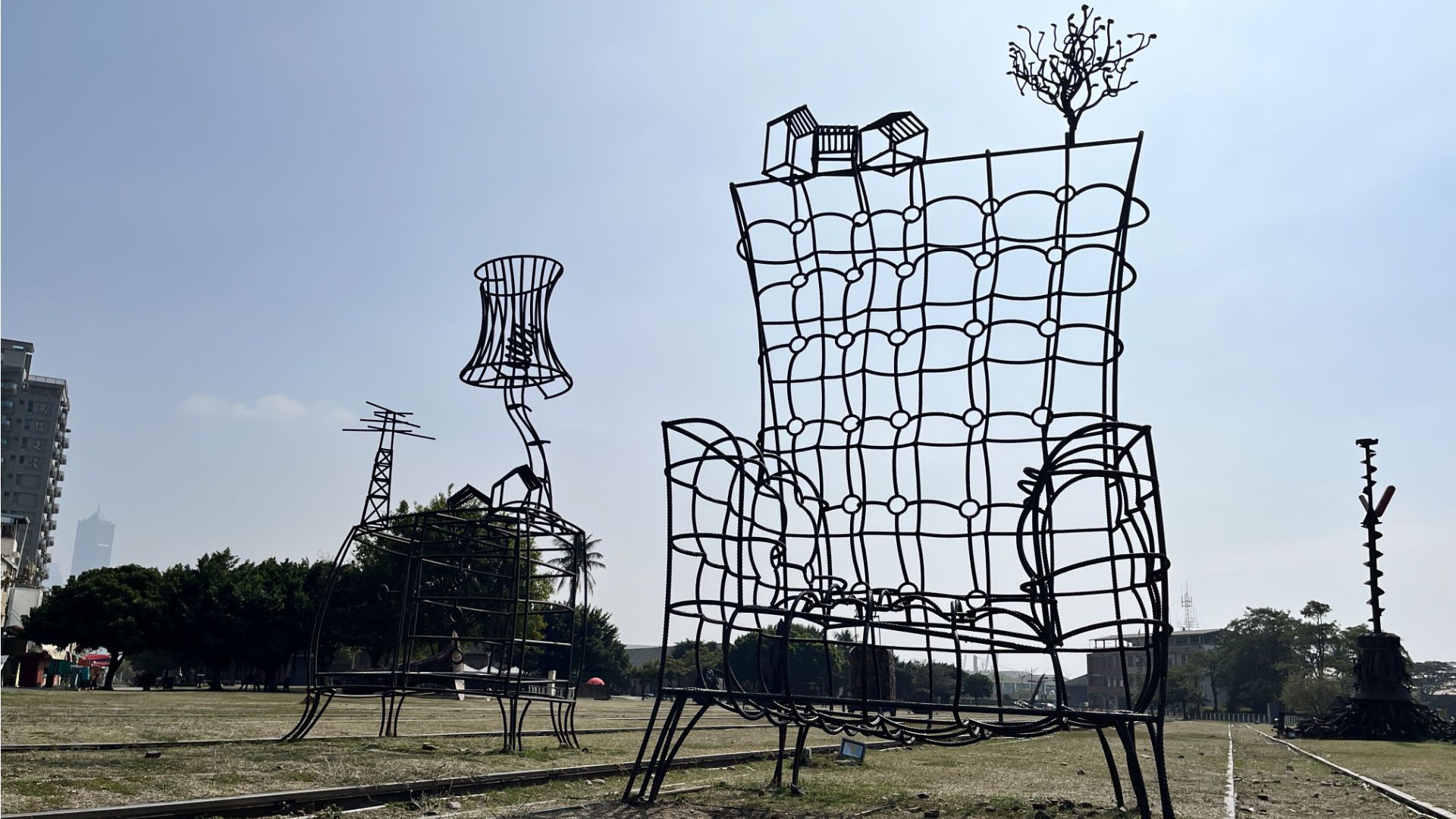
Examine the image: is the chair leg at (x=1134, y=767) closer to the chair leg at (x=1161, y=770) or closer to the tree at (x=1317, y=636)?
the chair leg at (x=1161, y=770)

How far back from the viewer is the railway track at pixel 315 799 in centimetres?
381

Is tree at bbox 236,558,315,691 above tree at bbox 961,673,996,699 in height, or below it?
above

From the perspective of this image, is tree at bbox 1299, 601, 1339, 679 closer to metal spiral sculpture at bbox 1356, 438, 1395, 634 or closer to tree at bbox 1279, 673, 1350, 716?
tree at bbox 1279, 673, 1350, 716

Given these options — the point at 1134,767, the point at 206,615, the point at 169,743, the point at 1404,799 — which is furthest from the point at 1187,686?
the point at 1134,767

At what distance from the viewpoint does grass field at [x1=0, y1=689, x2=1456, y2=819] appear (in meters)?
4.68

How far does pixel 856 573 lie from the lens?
4.46 m

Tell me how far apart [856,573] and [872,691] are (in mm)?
499

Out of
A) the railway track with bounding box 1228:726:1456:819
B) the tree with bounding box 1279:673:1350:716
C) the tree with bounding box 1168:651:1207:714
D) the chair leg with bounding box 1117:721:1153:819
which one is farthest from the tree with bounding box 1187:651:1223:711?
the chair leg with bounding box 1117:721:1153:819

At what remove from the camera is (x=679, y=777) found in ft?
20.6

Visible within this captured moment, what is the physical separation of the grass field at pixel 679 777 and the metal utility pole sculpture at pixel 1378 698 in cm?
1357

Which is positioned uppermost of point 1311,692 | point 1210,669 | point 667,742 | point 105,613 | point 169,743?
point 105,613

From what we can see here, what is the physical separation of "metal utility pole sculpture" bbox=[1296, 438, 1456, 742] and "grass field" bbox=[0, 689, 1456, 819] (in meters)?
13.6

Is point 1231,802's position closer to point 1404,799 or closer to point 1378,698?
point 1404,799

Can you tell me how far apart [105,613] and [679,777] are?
131 feet
